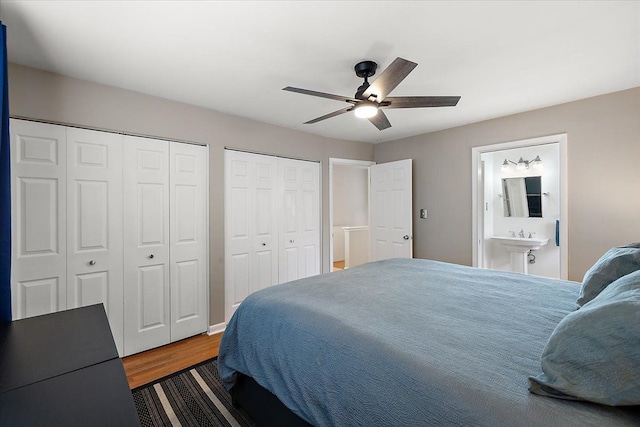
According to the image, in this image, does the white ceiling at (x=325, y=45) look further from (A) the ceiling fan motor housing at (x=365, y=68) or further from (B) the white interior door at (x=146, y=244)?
(B) the white interior door at (x=146, y=244)

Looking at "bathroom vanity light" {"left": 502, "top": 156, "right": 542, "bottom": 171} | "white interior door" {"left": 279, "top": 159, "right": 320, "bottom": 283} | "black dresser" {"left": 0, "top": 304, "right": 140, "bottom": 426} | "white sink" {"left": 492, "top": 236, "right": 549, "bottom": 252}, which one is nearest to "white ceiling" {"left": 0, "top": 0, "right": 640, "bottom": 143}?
"white interior door" {"left": 279, "top": 159, "right": 320, "bottom": 283}

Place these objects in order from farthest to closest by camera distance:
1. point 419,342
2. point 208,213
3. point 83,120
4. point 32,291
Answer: point 208,213, point 83,120, point 32,291, point 419,342

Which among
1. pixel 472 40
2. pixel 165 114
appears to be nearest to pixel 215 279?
pixel 165 114

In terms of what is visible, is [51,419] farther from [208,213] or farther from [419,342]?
[208,213]

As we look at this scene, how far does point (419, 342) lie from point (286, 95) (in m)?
2.36

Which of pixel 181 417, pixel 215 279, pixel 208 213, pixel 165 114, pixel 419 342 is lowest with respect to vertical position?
pixel 181 417

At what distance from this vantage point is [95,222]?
249 cm

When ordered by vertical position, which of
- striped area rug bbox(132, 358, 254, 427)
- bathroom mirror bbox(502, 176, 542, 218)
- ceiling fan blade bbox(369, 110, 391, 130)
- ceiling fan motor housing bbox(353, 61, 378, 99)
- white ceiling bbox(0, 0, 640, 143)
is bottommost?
striped area rug bbox(132, 358, 254, 427)

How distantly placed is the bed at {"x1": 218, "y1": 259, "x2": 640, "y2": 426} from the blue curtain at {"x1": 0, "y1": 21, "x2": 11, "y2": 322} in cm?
118

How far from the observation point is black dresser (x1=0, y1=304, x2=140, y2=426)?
31.1 inches

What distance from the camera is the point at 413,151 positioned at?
13.9 feet

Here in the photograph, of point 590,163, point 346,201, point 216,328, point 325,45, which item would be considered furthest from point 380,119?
point 346,201

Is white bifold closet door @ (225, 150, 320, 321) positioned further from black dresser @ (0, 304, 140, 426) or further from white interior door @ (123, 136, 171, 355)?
black dresser @ (0, 304, 140, 426)

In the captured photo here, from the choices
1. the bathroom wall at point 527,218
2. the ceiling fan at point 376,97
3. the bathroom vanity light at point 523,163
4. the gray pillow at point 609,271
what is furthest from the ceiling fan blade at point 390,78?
the bathroom vanity light at point 523,163
